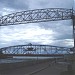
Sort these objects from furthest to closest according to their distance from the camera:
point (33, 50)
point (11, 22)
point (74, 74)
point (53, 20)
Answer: point (33, 50)
point (11, 22)
point (53, 20)
point (74, 74)

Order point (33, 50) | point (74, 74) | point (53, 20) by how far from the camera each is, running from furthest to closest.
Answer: point (33, 50) → point (53, 20) → point (74, 74)

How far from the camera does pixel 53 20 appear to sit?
80438 mm

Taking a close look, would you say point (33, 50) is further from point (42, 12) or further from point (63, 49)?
point (42, 12)

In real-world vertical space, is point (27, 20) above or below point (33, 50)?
above

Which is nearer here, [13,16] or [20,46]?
[13,16]

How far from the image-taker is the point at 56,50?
15388 cm

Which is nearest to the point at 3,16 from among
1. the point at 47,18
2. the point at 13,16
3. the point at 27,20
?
the point at 13,16

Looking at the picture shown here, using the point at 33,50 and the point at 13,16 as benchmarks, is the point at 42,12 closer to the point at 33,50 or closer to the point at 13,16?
the point at 13,16

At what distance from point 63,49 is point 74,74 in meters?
127

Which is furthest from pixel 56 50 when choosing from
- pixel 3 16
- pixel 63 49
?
pixel 3 16

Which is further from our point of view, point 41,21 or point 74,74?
point 41,21

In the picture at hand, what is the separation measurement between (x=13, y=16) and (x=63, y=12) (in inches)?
653

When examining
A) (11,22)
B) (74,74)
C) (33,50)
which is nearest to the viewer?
(74,74)

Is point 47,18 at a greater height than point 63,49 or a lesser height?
greater
